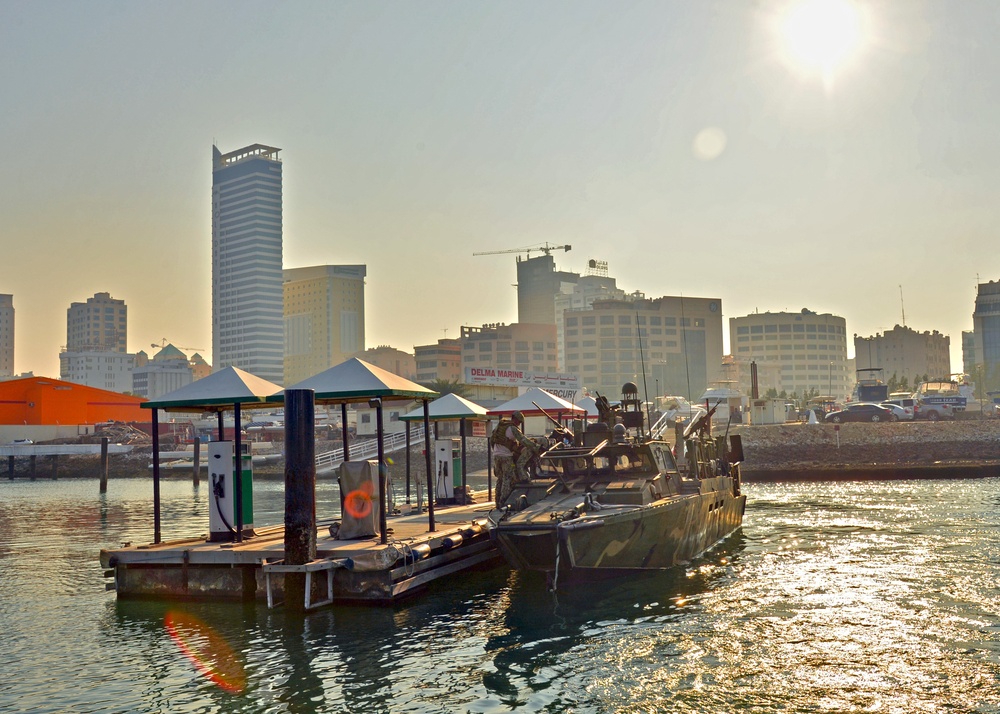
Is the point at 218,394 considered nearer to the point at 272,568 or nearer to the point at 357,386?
the point at 357,386

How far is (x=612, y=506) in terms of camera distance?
17.4m

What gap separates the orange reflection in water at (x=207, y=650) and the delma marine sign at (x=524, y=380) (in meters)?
60.9

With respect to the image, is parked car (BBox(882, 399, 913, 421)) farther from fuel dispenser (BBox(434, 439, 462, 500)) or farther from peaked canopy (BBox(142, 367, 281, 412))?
peaked canopy (BBox(142, 367, 281, 412))

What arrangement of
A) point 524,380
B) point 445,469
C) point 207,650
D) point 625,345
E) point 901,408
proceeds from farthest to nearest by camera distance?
point 625,345 → point 524,380 → point 901,408 → point 445,469 → point 207,650

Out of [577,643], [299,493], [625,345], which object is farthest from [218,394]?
[625,345]

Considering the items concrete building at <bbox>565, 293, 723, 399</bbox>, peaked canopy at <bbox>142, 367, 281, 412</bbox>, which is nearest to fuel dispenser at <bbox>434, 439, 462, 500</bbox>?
peaked canopy at <bbox>142, 367, 281, 412</bbox>

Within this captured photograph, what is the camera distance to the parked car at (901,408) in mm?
60188

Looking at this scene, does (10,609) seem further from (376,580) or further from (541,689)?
(541,689)

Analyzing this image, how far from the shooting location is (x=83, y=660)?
43.2 ft

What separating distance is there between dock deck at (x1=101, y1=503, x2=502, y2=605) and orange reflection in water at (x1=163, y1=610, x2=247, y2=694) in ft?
2.50

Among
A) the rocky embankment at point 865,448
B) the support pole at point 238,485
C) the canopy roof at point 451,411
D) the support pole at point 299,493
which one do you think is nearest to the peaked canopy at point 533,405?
the canopy roof at point 451,411

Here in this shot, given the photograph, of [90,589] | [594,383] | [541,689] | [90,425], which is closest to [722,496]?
[541,689]

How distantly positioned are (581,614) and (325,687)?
5220mm

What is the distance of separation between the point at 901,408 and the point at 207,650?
57435 millimetres
